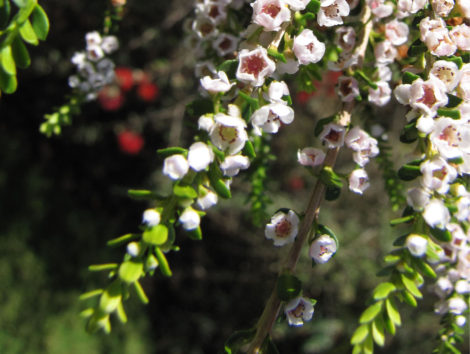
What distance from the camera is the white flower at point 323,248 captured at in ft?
1.52

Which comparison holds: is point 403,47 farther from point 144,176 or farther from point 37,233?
point 37,233

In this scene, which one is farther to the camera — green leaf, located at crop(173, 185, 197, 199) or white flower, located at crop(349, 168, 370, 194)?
white flower, located at crop(349, 168, 370, 194)

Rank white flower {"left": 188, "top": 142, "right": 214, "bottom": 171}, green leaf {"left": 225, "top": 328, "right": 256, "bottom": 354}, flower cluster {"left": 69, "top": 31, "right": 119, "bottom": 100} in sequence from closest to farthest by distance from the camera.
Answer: white flower {"left": 188, "top": 142, "right": 214, "bottom": 171} → green leaf {"left": 225, "top": 328, "right": 256, "bottom": 354} → flower cluster {"left": 69, "top": 31, "right": 119, "bottom": 100}

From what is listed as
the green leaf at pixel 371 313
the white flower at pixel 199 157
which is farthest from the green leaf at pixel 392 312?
the white flower at pixel 199 157

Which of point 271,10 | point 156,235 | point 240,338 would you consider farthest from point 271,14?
point 240,338

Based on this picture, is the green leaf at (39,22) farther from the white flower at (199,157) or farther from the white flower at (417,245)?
the white flower at (417,245)

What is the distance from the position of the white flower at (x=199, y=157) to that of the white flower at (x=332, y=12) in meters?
0.19

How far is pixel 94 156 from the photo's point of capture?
2.63 m

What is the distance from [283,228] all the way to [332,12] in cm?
23

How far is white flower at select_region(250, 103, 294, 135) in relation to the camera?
1.30 feet

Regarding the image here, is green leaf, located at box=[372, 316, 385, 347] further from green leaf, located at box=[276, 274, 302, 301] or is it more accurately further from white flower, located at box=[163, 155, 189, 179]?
white flower, located at box=[163, 155, 189, 179]

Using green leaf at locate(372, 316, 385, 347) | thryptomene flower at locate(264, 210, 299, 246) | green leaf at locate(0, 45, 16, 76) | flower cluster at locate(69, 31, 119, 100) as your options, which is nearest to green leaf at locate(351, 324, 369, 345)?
green leaf at locate(372, 316, 385, 347)

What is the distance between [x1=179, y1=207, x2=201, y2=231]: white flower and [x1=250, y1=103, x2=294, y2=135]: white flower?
9 centimetres

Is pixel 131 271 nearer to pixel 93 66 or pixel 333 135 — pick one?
pixel 333 135
